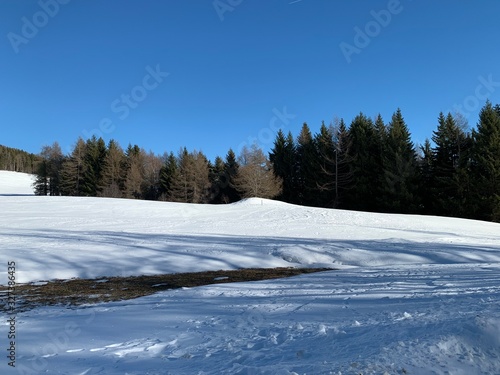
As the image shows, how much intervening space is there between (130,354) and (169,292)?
324 centimetres

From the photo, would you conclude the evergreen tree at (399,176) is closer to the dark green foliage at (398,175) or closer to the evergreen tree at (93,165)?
the dark green foliage at (398,175)

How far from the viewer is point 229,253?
1144 centimetres

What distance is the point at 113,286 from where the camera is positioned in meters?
7.64

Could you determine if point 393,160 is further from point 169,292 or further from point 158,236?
point 169,292

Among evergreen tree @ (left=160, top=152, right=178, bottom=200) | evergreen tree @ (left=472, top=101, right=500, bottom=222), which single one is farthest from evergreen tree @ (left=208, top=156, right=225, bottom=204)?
evergreen tree @ (left=472, top=101, right=500, bottom=222)

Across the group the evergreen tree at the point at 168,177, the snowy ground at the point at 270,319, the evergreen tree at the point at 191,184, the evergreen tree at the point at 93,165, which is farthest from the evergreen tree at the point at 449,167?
the evergreen tree at the point at 93,165

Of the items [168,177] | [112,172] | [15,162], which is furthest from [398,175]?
[15,162]

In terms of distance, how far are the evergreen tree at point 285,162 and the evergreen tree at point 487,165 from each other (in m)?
23.8

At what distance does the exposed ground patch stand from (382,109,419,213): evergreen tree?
26257 mm

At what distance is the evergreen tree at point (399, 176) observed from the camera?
32125mm

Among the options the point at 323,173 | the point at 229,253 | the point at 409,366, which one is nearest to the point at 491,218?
the point at 323,173

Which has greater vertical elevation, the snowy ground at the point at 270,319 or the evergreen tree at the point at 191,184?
the evergreen tree at the point at 191,184

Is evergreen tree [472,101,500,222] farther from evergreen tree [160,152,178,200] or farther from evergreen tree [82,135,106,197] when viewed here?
evergreen tree [82,135,106,197]

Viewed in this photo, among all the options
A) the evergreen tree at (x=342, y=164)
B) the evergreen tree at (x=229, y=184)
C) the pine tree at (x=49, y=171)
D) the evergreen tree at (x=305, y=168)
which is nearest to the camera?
the evergreen tree at (x=342, y=164)
